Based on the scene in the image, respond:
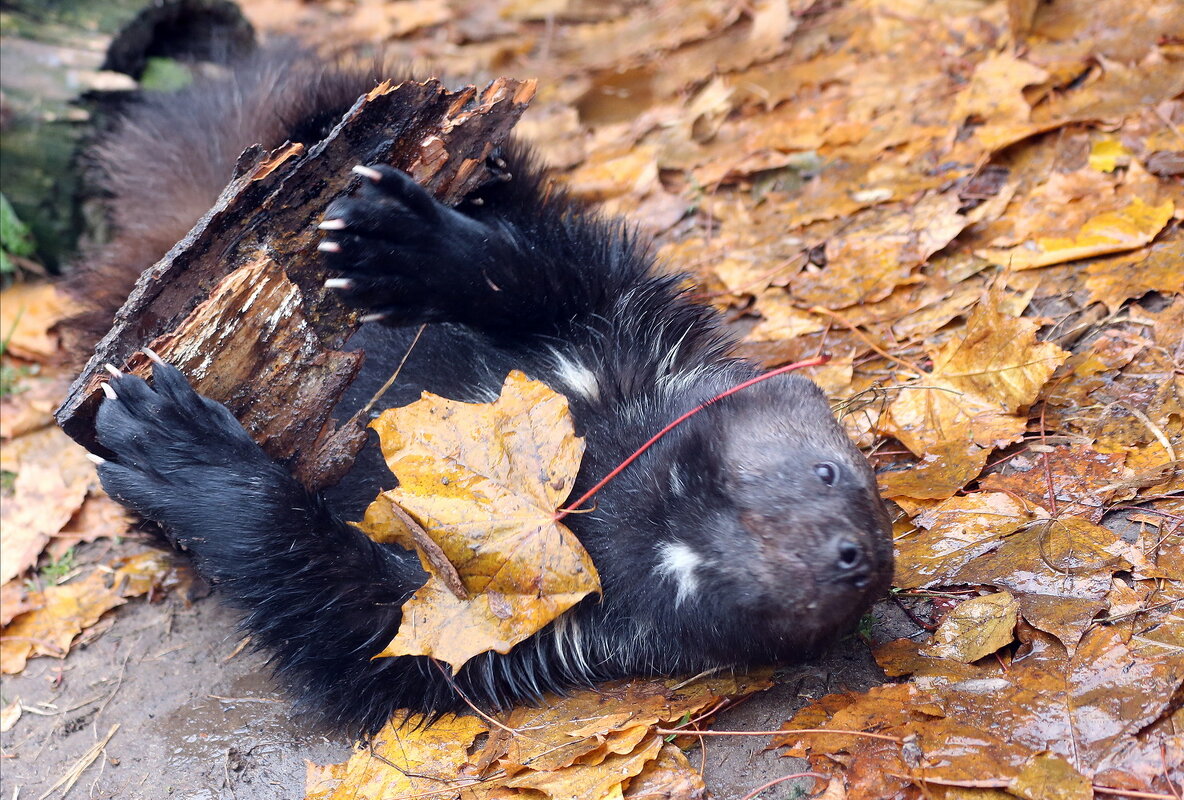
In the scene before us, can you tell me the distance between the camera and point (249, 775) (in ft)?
9.02

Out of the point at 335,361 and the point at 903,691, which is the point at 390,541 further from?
the point at 903,691

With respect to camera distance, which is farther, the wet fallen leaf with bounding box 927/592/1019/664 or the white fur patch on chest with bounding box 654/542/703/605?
the white fur patch on chest with bounding box 654/542/703/605

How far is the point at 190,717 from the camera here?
2.98 m

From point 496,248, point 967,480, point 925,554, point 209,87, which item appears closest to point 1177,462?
point 967,480

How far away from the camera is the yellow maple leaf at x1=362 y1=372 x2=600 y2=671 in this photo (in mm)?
2531

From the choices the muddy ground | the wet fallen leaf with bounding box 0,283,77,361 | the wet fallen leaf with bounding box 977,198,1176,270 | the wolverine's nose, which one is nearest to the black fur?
the wolverine's nose

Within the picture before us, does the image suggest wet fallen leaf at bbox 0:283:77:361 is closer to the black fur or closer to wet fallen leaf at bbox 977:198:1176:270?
the black fur

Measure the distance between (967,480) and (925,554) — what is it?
31 cm

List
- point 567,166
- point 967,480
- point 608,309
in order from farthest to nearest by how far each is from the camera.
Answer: point 567,166 < point 608,309 < point 967,480

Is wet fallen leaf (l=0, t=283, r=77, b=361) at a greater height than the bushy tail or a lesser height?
lesser

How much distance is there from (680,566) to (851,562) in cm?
48

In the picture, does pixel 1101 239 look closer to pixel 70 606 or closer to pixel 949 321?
pixel 949 321

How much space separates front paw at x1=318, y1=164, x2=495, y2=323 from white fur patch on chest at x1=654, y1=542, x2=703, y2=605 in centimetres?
98

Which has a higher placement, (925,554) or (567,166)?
(567,166)
